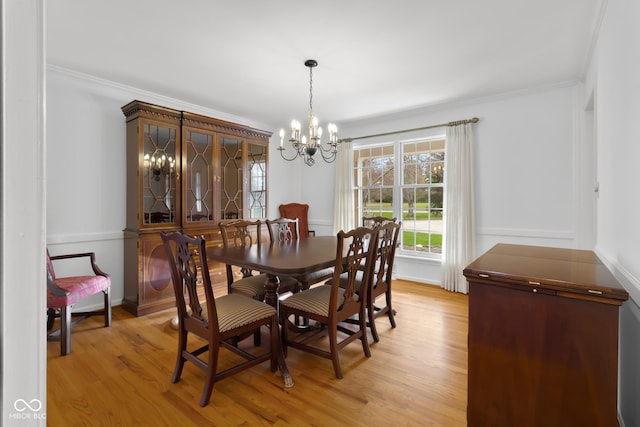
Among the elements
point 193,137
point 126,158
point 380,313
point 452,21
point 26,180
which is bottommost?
point 380,313

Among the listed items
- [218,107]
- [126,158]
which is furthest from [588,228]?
[126,158]

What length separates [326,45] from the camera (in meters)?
2.67

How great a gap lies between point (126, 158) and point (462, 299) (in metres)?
4.31

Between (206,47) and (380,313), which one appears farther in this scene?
(380,313)

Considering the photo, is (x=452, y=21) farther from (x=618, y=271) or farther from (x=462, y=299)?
(x=462, y=299)

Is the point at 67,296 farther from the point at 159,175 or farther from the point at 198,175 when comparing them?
the point at 198,175

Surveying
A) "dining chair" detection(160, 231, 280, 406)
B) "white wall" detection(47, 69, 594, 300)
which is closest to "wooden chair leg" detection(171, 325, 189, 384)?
"dining chair" detection(160, 231, 280, 406)

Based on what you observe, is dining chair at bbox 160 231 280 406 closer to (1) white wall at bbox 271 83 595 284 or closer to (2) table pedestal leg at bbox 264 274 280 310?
(2) table pedestal leg at bbox 264 274 280 310

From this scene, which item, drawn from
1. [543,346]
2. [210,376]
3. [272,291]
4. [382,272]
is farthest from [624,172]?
[210,376]

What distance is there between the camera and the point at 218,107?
4.38m

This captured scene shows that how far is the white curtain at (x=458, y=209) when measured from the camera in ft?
13.3

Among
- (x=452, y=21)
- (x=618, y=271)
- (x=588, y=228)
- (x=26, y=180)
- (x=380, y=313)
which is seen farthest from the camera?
(x=588, y=228)

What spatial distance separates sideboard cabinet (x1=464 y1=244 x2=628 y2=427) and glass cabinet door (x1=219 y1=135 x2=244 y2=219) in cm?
342

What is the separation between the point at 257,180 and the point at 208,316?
116 inches
